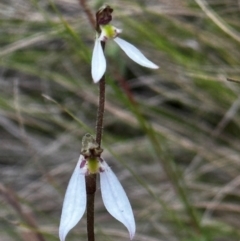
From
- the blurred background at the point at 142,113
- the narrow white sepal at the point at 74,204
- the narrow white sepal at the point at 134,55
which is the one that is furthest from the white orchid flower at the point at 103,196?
the blurred background at the point at 142,113

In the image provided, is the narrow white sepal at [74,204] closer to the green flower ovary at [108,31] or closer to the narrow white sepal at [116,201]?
the narrow white sepal at [116,201]

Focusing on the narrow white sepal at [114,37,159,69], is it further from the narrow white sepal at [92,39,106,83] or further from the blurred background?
the blurred background

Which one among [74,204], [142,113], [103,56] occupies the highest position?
[142,113]

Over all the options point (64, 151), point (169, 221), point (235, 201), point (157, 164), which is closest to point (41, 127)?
point (64, 151)

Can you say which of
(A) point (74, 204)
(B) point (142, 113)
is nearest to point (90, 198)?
(A) point (74, 204)

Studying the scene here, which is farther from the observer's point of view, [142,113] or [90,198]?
[142,113]

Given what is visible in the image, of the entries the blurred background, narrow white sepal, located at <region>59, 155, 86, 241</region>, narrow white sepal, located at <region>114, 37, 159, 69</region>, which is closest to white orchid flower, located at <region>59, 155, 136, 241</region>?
narrow white sepal, located at <region>59, 155, 86, 241</region>

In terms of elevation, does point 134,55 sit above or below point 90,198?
above

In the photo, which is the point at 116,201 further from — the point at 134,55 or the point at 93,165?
the point at 134,55
